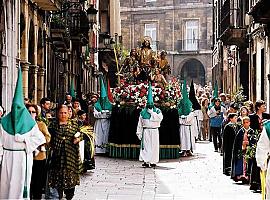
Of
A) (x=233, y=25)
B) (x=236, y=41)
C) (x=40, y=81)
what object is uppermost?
(x=233, y=25)

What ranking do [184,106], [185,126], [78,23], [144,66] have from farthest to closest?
[78,23] → [144,66] → [184,106] → [185,126]

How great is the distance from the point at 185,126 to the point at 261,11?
160 inches

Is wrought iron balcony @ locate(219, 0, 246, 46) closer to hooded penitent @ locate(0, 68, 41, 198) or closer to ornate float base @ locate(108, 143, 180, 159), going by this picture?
ornate float base @ locate(108, 143, 180, 159)

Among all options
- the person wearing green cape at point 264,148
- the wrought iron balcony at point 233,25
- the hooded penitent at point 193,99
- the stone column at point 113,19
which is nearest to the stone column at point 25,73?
the hooded penitent at point 193,99

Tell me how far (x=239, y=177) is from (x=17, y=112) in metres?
6.17

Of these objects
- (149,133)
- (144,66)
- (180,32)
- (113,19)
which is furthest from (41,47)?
(180,32)

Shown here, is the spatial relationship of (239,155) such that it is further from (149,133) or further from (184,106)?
(184,106)

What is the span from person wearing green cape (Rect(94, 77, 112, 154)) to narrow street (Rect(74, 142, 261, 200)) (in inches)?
61.9

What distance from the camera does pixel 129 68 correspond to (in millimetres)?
22141

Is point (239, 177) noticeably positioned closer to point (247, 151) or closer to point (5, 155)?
point (247, 151)

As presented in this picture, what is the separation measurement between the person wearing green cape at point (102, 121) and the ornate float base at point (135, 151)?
36.3 inches

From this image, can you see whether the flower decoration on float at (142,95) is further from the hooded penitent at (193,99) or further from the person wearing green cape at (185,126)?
the hooded penitent at (193,99)

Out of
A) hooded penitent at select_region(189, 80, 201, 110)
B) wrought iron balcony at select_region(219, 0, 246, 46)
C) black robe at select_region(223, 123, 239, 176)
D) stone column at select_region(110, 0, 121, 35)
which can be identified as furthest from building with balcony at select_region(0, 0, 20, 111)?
stone column at select_region(110, 0, 121, 35)

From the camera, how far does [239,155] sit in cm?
1395
